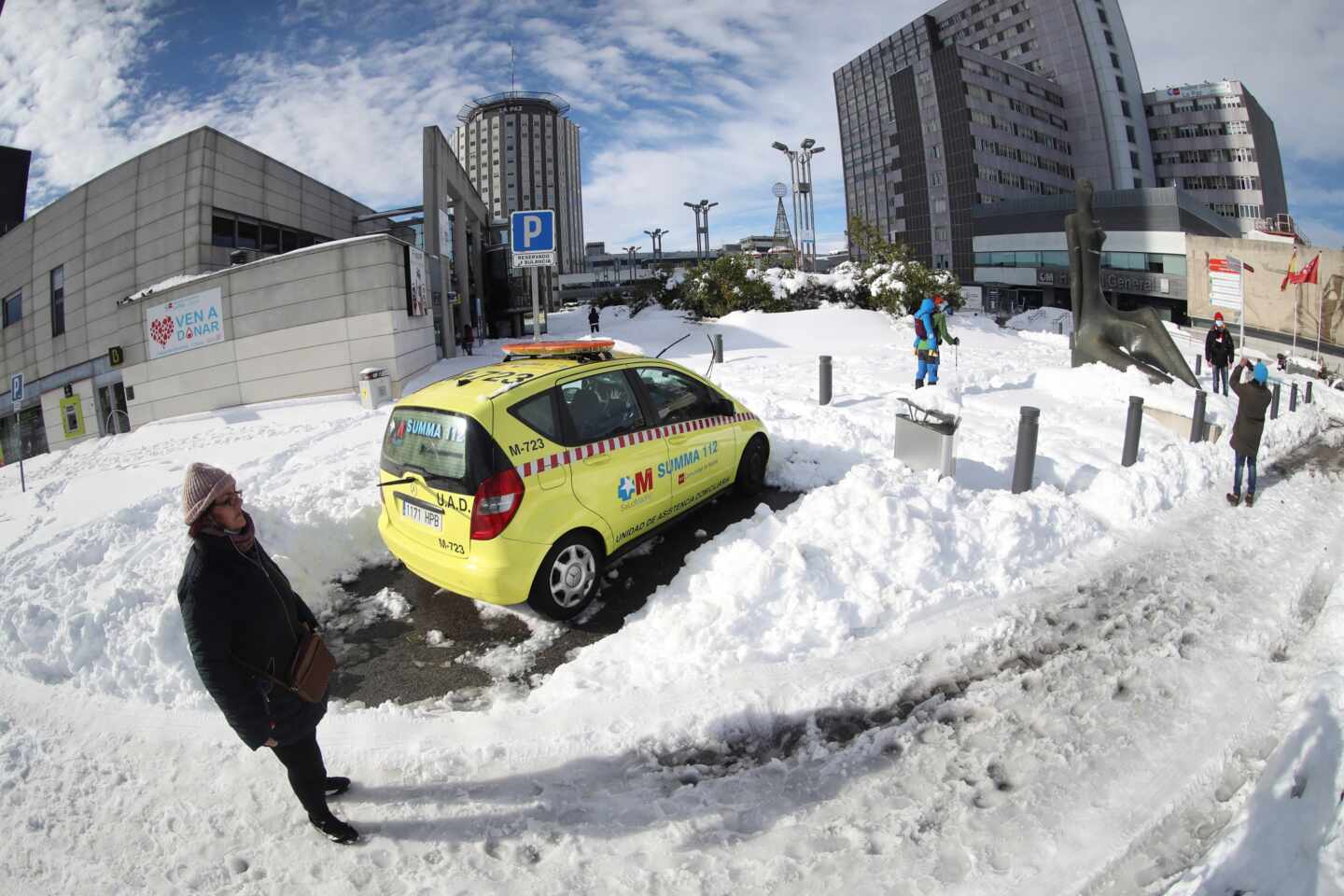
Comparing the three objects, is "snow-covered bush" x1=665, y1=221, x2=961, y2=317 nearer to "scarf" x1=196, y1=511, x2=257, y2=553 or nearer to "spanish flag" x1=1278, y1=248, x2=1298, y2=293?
"spanish flag" x1=1278, y1=248, x2=1298, y2=293

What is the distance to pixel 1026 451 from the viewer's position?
253 inches

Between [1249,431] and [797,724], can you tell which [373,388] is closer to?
[797,724]

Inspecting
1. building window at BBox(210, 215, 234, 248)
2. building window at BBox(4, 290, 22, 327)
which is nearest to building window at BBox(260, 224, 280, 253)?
building window at BBox(210, 215, 234, 248)

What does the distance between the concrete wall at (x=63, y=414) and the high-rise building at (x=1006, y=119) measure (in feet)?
237

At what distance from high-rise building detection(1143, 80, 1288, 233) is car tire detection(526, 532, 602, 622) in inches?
3459

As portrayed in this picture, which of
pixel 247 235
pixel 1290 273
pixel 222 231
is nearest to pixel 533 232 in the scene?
pixel 222 231

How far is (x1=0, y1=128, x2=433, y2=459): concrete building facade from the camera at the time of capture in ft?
51.9

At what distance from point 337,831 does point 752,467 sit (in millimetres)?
4600

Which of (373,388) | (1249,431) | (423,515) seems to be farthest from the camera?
(373,388)

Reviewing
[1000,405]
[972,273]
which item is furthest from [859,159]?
[1000,405]

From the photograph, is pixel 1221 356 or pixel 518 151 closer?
pixel 1221 356

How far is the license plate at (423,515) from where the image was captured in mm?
4320

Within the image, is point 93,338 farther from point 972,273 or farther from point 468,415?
point 972,273

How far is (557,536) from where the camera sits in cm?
434
